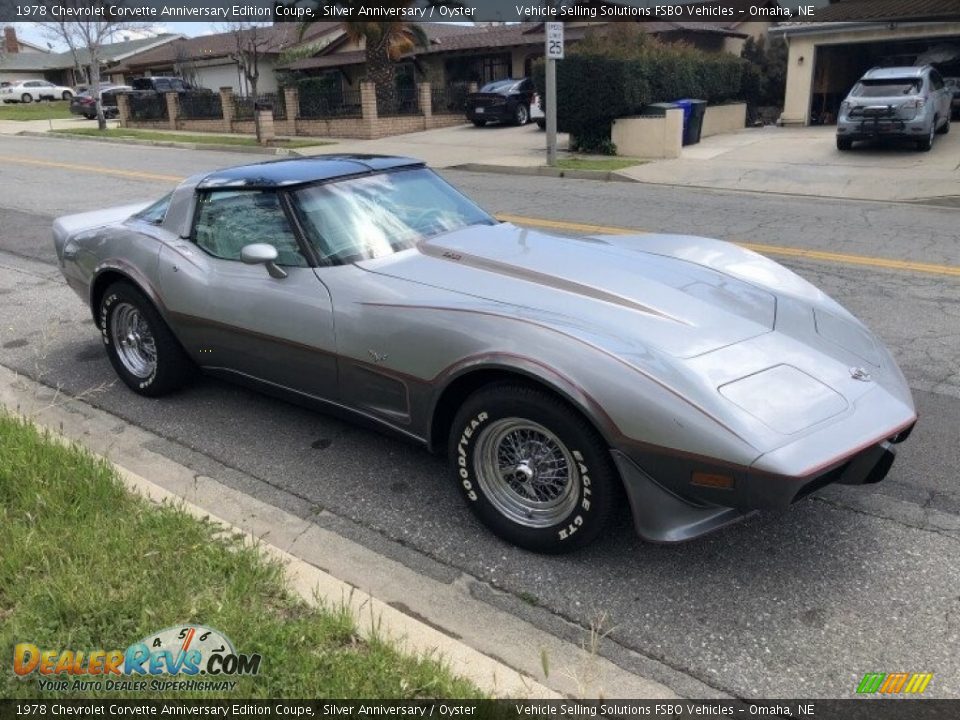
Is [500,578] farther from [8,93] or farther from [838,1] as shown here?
[8,93]

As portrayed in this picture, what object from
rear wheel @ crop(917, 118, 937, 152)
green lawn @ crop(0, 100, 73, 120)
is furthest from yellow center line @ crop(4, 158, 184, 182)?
green lawn @ crop(0, 100, 73, 120)

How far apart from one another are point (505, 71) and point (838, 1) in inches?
504

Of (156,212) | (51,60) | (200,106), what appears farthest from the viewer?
(51,60)

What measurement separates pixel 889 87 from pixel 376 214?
663 inches

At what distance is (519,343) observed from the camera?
299 cm

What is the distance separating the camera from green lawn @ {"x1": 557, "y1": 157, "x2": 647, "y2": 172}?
16.1 metres

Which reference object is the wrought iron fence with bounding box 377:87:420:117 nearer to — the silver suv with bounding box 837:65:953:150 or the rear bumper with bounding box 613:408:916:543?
the silver suv with bounding box 837:65:953:150

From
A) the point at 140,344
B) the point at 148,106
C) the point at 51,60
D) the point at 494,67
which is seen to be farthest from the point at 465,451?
the point at 51,60

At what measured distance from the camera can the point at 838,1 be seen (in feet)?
93.8

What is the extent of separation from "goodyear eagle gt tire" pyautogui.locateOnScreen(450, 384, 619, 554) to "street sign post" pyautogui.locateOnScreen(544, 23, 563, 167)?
1381cm

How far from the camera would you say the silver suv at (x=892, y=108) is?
16.7m

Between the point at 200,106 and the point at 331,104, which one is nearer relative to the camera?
the point at 331,104

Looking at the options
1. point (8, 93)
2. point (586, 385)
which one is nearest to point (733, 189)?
point (586, 385)

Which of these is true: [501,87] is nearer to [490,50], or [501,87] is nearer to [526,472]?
[490,50]
